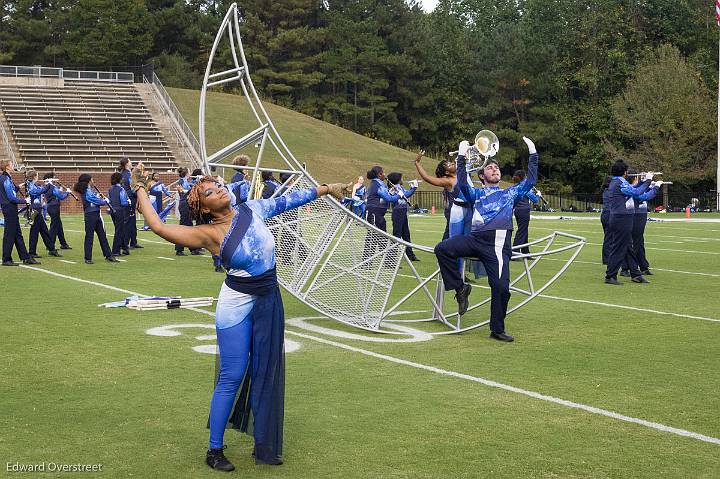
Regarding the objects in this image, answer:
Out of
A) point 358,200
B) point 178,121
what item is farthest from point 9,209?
point 178,121

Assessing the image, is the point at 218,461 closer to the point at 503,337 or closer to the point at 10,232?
the point at 503,337

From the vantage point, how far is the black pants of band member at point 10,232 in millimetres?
16156

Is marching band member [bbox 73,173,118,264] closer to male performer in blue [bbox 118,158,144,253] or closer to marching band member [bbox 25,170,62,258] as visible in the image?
male performer in blue [bbox 118,158,144,253]

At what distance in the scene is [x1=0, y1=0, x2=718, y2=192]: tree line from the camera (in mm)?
62312

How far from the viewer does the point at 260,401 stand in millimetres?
5402

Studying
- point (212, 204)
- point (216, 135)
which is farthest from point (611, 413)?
point (216, 135)

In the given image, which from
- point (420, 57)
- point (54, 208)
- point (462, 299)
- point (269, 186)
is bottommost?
point (462, 299)

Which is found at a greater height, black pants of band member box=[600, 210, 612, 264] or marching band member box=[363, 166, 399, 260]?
marching band member box=[363, 166, 399, 260]

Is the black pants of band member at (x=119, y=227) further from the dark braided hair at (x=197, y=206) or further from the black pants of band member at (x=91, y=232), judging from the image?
the dark braided hair at (x=197, y=206)

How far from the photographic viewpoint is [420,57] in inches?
2704

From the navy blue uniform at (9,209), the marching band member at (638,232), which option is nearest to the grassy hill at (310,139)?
the navy blue uniform at (9,209)

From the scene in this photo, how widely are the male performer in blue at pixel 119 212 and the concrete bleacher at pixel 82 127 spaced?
79.9 ft

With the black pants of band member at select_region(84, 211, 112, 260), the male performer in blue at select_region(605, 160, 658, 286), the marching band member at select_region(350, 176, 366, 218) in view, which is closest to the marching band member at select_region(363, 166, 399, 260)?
the marching band member at select_region(350, 176, 366, 218)

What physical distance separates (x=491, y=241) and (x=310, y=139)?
44.4 metres
